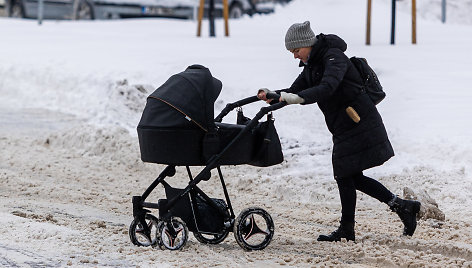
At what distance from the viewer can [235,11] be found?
979 inches

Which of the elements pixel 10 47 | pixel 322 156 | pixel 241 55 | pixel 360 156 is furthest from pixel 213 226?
pixel 10 47

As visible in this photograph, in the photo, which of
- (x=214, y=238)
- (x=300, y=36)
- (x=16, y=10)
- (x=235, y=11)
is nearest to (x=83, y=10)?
(x=16, y=10)

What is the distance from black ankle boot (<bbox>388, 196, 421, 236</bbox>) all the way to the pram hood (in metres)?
1.50

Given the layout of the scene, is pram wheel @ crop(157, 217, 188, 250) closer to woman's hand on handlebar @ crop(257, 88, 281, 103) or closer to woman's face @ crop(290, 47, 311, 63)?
woman's hand on handlebar @ crop(257, 88, 281, 103)

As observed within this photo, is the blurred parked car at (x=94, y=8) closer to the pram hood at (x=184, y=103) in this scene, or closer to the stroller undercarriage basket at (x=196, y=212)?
the stroller undercarriage basket at (x=196, y=212)

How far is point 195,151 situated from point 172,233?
579 mm

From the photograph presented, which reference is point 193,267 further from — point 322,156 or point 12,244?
point 322,156

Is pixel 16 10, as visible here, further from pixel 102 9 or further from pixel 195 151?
pixel 195 151

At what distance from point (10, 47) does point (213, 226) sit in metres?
9.59

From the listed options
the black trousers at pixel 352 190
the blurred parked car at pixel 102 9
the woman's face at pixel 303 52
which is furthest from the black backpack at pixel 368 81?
the blurred parked car at pixel 102 9

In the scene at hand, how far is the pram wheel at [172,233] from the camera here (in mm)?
6309

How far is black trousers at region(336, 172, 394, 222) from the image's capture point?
6.70m

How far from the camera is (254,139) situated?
6375 mm

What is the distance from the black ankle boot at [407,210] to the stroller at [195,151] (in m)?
0.93
